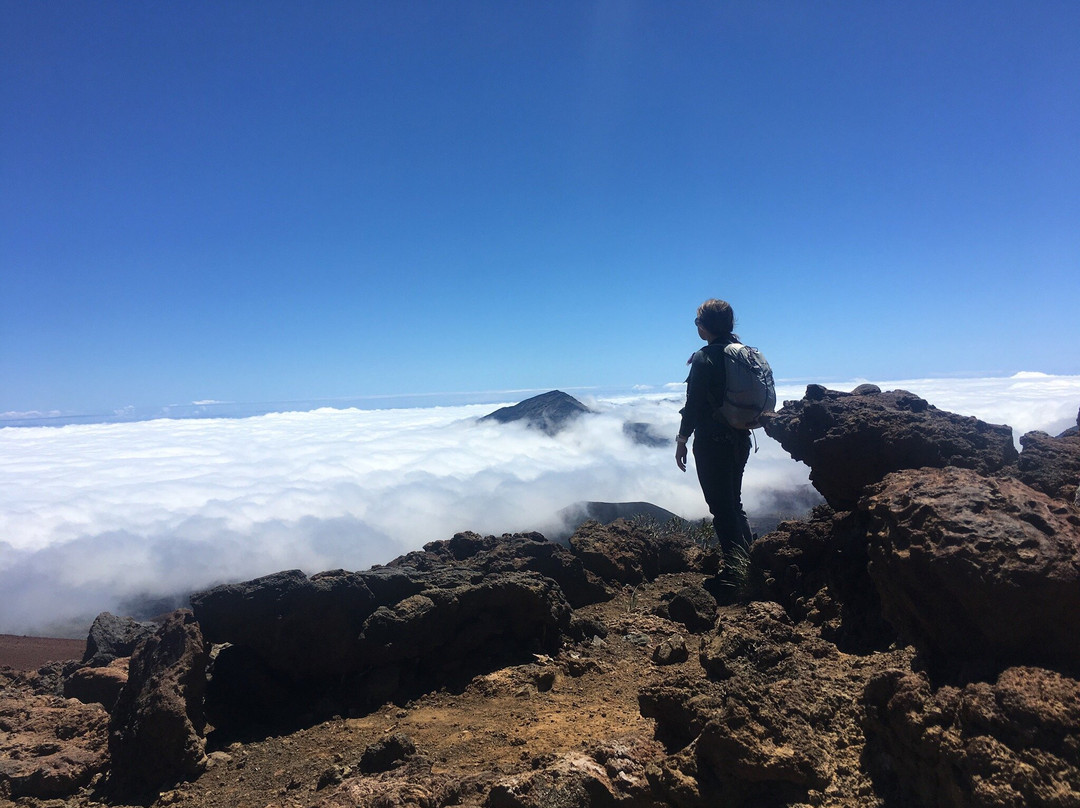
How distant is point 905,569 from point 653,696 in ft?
4.18

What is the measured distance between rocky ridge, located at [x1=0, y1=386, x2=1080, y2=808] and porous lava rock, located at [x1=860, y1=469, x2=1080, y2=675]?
1 centimetres

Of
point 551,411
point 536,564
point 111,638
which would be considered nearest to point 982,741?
point 536,564

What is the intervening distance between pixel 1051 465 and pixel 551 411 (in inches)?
1730

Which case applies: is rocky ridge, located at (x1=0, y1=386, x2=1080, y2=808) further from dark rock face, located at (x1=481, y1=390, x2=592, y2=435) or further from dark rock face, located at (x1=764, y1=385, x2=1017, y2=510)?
dark rock face, located at (x1=481, y1=390, x2=592, y2=435)

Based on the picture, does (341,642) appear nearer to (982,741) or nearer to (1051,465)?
(982,741)

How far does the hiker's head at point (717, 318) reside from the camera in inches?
228

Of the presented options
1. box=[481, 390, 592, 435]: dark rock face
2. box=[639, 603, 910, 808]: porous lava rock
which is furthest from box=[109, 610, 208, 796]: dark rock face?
box=[481, 390, 592, 435]: dark rock face

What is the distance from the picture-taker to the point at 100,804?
352 centimetres

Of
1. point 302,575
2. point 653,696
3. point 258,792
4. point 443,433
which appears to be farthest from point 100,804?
point 443,433

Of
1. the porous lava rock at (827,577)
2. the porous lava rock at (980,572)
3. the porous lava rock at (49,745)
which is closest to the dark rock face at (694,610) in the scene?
the porous lava rock at (827,577)

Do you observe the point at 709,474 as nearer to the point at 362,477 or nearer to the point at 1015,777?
the point at 1015,777

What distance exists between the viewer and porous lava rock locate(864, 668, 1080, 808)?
70.9 inches

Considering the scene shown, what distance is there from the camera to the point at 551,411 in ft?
157

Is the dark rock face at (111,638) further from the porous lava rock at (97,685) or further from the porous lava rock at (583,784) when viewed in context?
the porous lava rock at (583,784)
